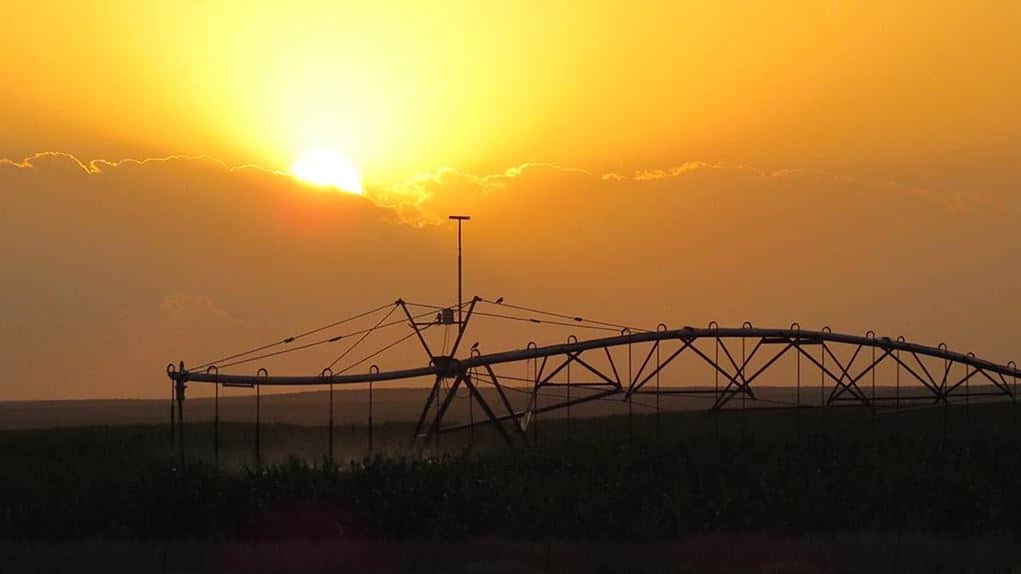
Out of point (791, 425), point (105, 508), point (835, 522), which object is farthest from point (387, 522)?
point (791, 425)

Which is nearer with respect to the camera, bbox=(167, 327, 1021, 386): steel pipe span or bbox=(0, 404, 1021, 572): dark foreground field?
bbox=(0, 404, 1021, 572): dark foreground field

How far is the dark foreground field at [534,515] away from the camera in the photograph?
115 feet

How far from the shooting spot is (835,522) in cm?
4103

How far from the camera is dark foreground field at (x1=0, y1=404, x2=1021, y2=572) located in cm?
3494

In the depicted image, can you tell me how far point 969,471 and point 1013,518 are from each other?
651 centimetres

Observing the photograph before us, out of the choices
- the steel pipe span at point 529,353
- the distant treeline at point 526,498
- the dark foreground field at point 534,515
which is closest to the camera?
the dark foreground field at point 534,515

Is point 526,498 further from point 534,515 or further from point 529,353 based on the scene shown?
point 529,353

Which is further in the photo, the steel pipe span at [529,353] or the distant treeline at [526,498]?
the steel pipe span at [529,353]

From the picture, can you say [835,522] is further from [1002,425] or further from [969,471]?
[1002,425]

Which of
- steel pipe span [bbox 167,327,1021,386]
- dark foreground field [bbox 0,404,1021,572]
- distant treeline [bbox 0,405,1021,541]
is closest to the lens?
dark foreground field [bbox 0,404,1021,572]

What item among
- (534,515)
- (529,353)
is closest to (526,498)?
(534,515)

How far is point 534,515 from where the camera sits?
130 ft

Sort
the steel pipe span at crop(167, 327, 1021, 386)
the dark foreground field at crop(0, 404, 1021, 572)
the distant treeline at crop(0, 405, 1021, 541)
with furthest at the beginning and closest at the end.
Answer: the steel pipe span at crop(167, 327, 1021, 386) → the distant treeline at crop(0, 405, 1021, 541) → the dark foreground field at crop(0, 404, 1021, 572)

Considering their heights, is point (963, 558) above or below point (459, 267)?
below
